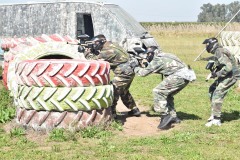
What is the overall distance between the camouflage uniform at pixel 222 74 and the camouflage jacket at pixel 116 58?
1.65 metres

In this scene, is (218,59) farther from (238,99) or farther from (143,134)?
(238,99)

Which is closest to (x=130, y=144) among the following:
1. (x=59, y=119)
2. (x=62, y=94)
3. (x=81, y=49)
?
(x=59, y=119)

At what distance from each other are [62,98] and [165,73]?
7.22ft

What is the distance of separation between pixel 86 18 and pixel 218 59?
24.2 ft

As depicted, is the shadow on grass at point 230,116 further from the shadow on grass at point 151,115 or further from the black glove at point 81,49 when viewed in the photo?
the black glove at point 81,49

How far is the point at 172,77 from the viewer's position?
8.86m

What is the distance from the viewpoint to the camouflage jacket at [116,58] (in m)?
9.09

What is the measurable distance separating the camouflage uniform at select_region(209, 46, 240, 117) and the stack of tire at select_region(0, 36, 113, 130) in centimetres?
219

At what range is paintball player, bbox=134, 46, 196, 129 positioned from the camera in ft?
28.9

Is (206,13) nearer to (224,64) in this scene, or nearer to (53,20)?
(53,20)

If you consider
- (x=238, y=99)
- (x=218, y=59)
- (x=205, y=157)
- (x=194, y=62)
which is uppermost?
(x=218, y=59)

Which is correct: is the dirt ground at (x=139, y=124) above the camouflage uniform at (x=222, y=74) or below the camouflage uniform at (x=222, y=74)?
below

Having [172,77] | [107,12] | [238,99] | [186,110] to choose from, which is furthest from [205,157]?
[107,12]

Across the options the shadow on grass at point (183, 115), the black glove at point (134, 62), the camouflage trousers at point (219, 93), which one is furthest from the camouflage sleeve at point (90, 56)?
the camouflage trousers at point (219, 93)
